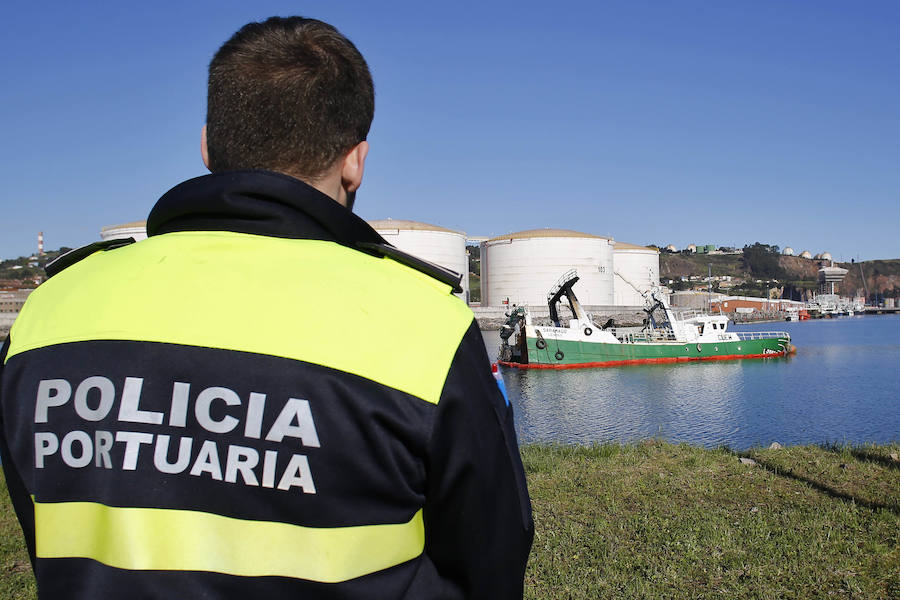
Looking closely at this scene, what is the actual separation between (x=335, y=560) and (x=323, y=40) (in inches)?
38.4

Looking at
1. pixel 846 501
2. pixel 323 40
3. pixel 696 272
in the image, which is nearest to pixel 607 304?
pixel 846 501

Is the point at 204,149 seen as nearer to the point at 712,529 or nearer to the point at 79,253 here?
the point at 79,253

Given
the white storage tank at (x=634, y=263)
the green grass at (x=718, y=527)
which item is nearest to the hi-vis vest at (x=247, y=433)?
the green grass at (x=718, y=527)

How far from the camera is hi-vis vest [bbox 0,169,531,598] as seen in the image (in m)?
1.11

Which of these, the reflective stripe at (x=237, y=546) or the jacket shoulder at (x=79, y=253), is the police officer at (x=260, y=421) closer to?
the reflective stripe at (x=237, y=546)

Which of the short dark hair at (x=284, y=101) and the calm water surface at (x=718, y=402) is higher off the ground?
the short dark hair at (x=284, y=101)

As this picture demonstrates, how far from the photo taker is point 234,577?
1108 mm

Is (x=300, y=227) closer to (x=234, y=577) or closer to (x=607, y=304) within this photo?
(x=234, y=577)

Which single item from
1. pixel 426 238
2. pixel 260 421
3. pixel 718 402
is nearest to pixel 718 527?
pixel 260 421

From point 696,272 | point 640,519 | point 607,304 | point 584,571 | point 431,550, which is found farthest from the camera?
point 696,272

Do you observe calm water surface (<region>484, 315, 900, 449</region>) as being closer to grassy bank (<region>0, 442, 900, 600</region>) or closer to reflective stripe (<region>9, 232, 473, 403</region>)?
grassy bank (<region>0, 442, 900, 600</region>)

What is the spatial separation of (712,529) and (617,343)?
27870 millimetres

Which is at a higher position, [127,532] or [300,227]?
[300,227]

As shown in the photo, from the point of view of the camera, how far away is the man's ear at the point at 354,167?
1.42 m
